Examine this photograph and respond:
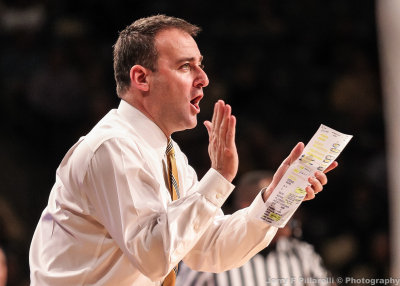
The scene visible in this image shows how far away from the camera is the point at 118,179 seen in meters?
2.33

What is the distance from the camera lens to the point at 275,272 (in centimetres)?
402

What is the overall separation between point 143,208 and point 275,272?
6.18 feet

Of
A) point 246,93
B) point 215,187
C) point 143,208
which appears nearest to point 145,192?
A: point 143,208

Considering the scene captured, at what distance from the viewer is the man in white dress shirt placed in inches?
90.3

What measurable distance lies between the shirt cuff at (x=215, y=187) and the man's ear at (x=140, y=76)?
0.49 metres

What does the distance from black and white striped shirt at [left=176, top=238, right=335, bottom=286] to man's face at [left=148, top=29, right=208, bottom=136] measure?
1436mm

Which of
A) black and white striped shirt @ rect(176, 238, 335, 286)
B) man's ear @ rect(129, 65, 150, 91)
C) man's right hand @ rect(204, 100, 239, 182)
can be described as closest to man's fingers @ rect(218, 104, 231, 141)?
man's right hand @ rect(204, 100, 239, 182)

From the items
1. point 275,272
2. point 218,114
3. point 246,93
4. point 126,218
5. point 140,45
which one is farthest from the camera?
point 246,93

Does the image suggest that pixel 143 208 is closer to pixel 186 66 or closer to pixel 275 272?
pixel 186 66

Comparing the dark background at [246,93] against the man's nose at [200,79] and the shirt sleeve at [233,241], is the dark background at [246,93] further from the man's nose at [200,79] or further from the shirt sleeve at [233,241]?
the man's nose at [200,79]

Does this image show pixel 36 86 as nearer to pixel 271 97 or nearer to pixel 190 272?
pixel 271 97

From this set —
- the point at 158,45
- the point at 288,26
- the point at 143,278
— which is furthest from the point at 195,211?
the point at 288,26

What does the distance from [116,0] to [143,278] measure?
16.0 feet

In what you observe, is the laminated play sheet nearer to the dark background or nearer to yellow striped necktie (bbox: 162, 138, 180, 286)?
yellow striped necktie (bbox: 162, 138, 180, 286)
